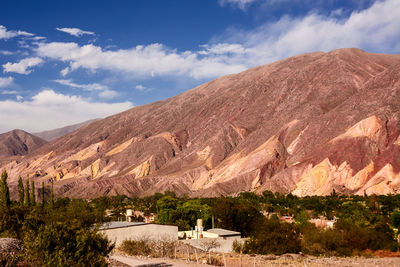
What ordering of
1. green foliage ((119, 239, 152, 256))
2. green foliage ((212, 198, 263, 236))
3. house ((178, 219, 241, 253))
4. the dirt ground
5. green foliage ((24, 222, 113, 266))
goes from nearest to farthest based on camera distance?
green foliage ((24, 222, 113, 266)), the dirt ground, green foliage ((119, 239, 152, 256)), house ((178, 219, 241, 253)), green foliage ((212, 198, 263, 236))

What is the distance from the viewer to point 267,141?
12694cm

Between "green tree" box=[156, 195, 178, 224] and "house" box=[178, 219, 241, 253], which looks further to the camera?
"green tree" box=[156, 195, 178, 224]

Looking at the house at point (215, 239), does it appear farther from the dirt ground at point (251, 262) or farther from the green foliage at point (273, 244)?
the dirt ground at point (251, 262)

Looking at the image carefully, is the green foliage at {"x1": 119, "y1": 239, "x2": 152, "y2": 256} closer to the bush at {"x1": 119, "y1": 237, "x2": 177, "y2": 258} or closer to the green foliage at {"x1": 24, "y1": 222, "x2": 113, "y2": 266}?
the bush at {"x1": 119, "y1": 237, "x2": 177, "y2": 258}

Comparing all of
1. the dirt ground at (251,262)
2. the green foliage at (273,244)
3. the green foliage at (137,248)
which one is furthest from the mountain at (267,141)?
the green foliage at (137,248)

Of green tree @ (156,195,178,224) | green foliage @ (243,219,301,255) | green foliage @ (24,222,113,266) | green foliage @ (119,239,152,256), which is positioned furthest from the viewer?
green tree @ (156,195,178,224)

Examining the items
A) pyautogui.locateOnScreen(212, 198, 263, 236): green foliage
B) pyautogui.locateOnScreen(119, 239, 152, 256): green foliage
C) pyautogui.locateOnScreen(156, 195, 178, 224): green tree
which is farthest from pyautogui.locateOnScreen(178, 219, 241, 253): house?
pyautogui.locateOnScreen(156, 195, 178, 224): green tree

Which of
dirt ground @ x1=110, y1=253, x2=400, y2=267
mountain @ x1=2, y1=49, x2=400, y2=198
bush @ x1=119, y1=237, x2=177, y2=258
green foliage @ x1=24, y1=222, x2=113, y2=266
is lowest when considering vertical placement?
dirt ground @ x1=110, y1=253, x2=400, y2=267

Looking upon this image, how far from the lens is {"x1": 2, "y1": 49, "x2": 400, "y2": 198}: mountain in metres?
101

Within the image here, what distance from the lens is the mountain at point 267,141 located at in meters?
101

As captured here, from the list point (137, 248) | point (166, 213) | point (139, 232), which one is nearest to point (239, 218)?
point (166, 213)

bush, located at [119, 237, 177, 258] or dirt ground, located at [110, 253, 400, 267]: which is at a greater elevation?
bush, located at [119, 237, 177, 258]

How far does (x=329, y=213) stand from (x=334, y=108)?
66.0 metres

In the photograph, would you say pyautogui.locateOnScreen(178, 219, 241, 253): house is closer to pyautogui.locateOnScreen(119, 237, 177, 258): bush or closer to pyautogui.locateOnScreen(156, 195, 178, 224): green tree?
pyautogui.locateOnScreen(119, 237, 177, 258): bush
